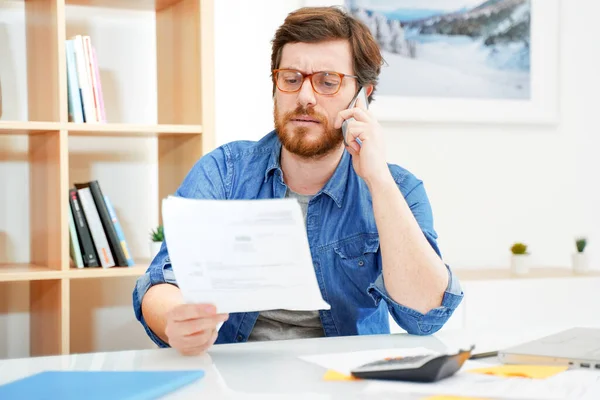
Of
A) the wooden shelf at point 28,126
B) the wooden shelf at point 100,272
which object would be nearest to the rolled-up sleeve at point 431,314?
the wooden shelf at point 100,272

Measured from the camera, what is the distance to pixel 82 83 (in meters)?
2.33

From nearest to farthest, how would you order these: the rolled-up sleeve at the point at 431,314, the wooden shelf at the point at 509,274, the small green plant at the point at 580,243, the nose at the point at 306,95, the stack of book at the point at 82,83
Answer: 1. the rolled-up sleeve at the point at 431,314
2. the nose at the point at 306,95
3. the stack of book at the point at 82,83
4. the wooden shelf at the point at 509,274
5. the small green plant at the point at 580,243

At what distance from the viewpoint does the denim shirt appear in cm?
170

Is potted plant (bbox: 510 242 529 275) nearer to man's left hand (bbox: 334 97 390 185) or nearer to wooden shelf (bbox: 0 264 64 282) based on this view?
man's left hand (bbox: 334 97 390 185)

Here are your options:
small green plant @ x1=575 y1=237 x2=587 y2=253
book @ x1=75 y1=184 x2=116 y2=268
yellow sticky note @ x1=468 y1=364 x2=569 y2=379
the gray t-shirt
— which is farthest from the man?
small green plant @ x1=575 y1=237 x2=587 y2=253

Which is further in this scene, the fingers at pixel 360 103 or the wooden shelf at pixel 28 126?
the wooden shelf at pixel 28 126

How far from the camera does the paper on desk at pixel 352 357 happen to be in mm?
1203

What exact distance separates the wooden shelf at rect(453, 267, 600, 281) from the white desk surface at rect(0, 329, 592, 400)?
1.31m

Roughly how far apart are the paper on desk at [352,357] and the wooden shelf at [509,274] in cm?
147

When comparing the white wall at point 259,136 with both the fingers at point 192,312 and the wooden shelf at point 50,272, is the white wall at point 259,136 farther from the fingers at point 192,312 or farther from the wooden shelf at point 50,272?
the fingers at point 192,312

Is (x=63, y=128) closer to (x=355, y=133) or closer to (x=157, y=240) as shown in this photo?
(x=157, y=240)

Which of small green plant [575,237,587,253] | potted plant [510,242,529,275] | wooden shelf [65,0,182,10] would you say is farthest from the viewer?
small green plant [575,237,587,253]

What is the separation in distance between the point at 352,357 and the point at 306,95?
26.7 inches

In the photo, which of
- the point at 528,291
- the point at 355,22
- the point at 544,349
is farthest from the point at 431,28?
the point at 544,349
